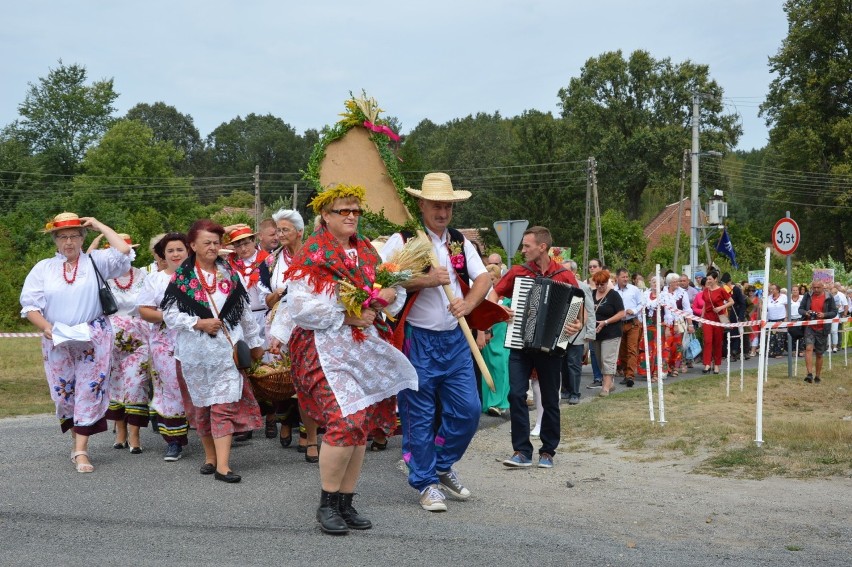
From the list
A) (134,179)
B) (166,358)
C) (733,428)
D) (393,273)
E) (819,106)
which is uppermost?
(819,106)

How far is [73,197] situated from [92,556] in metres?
Answer: 53.8

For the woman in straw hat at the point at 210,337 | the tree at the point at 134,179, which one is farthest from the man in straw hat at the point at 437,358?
the tree at the point at 134,179

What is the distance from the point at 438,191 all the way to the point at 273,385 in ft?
8.97

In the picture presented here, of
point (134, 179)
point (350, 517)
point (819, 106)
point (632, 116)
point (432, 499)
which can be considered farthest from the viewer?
point (632, 116)

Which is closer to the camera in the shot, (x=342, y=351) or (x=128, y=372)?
(x=342, y=351)

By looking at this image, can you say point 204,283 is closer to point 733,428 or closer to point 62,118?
point 733,428

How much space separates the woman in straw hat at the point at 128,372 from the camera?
899 cm

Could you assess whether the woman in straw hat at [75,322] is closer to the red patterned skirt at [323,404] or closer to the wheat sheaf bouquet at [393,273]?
the red patterned skirt at [323,404]

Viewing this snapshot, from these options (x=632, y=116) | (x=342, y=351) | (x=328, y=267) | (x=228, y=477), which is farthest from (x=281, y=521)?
(x=632, y=116)

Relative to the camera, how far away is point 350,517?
591 centimetres

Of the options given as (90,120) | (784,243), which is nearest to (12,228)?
(90,120)

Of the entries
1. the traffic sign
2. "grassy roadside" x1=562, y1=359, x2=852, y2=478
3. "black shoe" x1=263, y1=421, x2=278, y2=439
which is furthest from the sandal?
the traffic sign

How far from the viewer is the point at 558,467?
8211 mm

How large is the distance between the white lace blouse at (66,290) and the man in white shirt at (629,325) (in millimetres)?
10180
